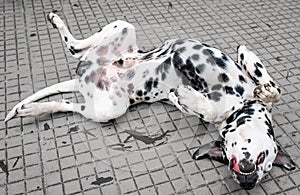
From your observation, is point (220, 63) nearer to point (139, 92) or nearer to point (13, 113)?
point (139, 92)

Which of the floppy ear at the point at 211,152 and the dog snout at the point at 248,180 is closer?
the dog snout at the point at 248,180

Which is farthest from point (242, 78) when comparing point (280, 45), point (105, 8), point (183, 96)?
point (105, 8)

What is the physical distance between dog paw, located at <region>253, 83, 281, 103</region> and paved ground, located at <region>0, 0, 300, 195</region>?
0.15 metres

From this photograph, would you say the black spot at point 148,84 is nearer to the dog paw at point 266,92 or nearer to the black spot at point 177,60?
the black spot at point 177,60

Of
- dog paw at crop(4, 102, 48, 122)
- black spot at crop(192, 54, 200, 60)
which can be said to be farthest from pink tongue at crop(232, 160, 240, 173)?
dog paw at crop(4, 102, 48, 122)

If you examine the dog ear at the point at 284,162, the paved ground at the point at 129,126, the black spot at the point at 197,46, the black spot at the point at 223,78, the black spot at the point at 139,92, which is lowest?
the paved ground at the point at 129,126

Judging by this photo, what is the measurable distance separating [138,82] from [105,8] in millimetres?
790

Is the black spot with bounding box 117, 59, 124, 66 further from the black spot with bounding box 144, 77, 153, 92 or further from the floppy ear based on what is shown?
the floppy ear

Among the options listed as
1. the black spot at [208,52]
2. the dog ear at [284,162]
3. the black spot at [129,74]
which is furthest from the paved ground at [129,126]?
the black spot at [208,52]

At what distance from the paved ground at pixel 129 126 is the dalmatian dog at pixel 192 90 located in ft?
0.15

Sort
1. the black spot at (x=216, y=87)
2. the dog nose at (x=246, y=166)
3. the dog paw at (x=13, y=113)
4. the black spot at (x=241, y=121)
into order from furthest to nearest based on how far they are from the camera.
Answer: the dog paw at (x=13, y=113), the black spot at (x=216, y=87), the black spot at (x=241, y=121), the dog nose at (x=246, y=166)

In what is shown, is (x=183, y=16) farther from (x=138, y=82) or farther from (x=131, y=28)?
(x=138, y=82)

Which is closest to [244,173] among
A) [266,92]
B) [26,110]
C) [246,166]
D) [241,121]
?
[246,166]

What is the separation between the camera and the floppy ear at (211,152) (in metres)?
1.20
